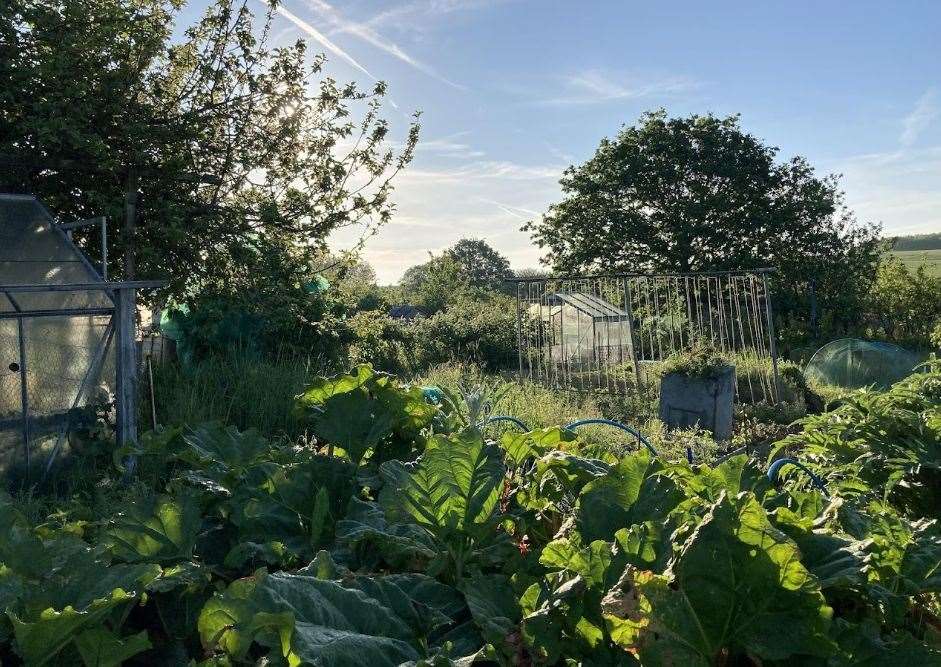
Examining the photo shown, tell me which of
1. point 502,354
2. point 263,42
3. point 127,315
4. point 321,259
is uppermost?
point 263,42

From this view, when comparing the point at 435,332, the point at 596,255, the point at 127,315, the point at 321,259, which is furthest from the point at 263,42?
the point at 596,255

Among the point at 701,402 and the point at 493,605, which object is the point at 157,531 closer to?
the point at 493,605

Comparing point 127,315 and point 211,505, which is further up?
point 127,315

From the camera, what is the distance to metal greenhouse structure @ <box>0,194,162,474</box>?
584cm

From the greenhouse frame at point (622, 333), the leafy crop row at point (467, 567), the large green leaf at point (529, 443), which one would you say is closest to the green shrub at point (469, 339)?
the greenhouse frame at point (622, 333)

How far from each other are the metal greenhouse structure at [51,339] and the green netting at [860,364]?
11884 mm

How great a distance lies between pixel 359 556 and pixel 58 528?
0.56 meters

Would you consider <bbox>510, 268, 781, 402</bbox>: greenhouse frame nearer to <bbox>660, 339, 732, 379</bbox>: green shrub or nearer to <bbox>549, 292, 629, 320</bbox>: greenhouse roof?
<bbox>549, 292, 629, 320</bbox>: greenhouse roof

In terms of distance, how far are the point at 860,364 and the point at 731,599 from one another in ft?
47.3

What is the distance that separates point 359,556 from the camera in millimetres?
1031

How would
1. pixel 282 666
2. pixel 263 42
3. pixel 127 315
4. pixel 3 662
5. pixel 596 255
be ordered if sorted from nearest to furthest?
pixel 282 666
pixel 3 662
pixel 127 315
pixel 263 42
pixel 596 255

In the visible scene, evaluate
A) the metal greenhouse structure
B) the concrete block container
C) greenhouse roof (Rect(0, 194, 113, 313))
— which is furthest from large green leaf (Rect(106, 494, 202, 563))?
the concrete block container

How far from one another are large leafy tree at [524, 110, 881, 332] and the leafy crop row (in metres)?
20.0

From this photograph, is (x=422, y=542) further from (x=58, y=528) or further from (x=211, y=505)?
(x=58, y=528)
